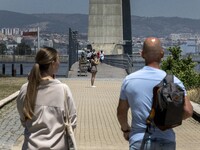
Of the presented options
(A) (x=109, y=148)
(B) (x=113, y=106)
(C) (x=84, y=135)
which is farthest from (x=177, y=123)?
(B) (x=113, y=106)

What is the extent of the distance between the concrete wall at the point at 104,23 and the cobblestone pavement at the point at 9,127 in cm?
4064

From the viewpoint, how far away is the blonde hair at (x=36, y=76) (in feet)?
18.1

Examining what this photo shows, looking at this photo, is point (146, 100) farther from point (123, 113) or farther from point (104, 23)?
point (104, 23)

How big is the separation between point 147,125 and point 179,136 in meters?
7.25

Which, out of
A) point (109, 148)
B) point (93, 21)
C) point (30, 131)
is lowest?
point (109, 148)

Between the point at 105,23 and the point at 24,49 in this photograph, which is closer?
the point at 105,23

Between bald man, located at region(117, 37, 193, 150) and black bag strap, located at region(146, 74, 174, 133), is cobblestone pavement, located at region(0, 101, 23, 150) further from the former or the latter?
black bag strap, located at region(146, 74, 174, 133)

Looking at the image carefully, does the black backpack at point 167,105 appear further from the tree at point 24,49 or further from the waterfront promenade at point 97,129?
the tree at point 24,49

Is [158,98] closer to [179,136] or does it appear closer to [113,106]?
[179,136]

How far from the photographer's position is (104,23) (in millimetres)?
58406

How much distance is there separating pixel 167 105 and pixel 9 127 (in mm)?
8629

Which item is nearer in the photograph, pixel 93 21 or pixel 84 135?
pixel 84 135

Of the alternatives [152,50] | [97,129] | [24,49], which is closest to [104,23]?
[24,49]

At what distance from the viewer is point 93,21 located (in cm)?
5831
